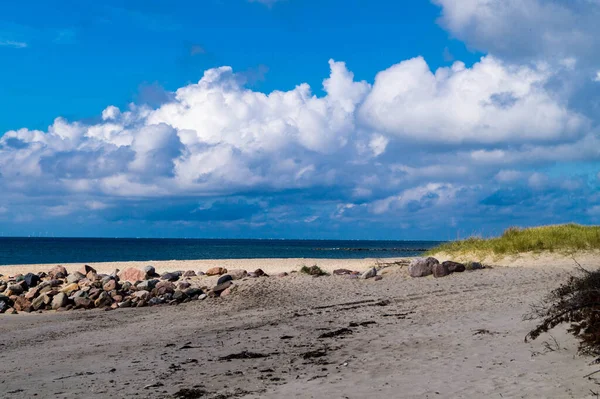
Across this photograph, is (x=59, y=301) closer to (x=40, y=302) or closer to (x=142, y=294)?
(x=40, y=302)

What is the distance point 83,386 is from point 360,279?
13.4 m

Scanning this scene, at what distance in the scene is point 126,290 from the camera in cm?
Answer: 2233

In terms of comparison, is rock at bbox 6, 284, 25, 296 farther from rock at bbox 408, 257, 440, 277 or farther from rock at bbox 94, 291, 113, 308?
rock at bbox 408, 257, 440, 277

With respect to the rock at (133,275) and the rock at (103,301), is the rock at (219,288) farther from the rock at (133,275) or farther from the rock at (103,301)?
the rock at (133,275)

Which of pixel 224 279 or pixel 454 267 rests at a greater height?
pixel 454 267

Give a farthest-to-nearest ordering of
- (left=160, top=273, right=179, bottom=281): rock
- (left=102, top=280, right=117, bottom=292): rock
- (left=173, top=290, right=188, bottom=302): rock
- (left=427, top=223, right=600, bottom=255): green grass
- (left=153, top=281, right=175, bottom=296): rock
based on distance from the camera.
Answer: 1. (left=427, top=223, right=600, bottom=255): green grass
2. (left=160, top=273, right=179, bottom=281): rock
3. (left=102, top=280, right=117, bottom=292): rock
4. (left=153, top=281, right=175, bottom=296): rock
5. (left=173, top=290, right=188, bottom=302): rock

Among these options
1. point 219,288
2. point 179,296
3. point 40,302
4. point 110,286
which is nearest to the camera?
point 179,296

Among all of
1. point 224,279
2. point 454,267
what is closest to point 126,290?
point 224,279

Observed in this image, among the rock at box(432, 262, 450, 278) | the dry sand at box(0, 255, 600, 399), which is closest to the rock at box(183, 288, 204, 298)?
the dry sand at box(0, 255, 600, 399)

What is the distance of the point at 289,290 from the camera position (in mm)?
19969

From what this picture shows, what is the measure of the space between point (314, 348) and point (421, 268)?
10722mm

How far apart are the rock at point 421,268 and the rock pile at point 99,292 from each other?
19.1 ft

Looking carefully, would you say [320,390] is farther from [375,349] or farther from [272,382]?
[375,349]

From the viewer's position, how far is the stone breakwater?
20.6 meters
